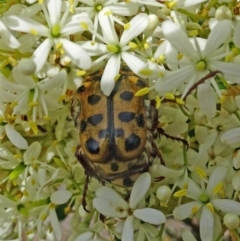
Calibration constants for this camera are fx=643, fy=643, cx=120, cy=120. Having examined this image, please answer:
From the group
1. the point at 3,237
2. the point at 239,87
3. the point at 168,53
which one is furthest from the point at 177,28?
the point at 3,237

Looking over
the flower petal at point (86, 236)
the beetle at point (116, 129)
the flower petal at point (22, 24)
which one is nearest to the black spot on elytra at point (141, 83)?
the beetle at point (116, 129)

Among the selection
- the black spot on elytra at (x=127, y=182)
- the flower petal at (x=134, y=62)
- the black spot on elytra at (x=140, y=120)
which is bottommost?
the black spot on elytra at (x=127, y=182)

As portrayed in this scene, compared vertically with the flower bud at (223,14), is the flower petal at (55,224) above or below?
below

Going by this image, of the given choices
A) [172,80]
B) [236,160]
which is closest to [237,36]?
[172,80]

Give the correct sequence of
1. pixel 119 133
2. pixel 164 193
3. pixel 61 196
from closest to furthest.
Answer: pixel 119 133 → pixel 164 193 → pixel 61 196

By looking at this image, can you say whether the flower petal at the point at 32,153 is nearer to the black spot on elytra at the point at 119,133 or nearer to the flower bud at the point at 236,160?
the black spot on elytra at the point at 119,133

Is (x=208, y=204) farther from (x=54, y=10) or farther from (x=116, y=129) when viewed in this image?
(x=54, y=10)

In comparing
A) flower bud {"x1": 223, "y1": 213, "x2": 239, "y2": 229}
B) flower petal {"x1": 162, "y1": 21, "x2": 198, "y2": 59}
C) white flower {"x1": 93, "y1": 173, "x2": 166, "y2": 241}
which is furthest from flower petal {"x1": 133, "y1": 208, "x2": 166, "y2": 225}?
flower petal {"x1": 162, "y1": 21, "x2": 198, "y2": 59}
